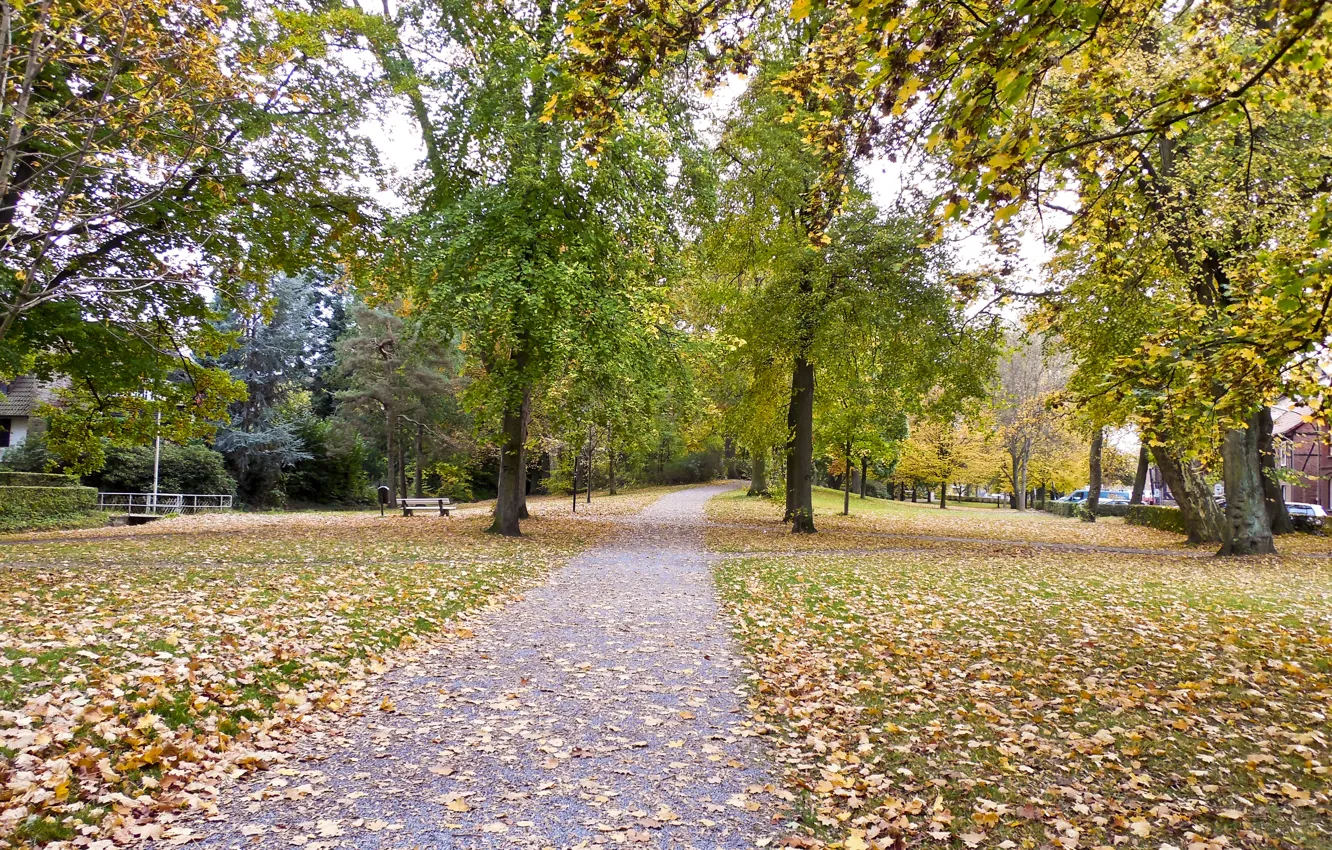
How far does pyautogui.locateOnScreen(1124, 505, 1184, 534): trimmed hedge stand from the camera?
944 inches

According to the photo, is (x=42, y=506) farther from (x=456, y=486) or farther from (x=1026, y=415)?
(x=1026, y=415)

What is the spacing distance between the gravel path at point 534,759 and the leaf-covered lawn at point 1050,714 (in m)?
0.50

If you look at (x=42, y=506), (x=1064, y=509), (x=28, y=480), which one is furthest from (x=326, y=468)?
(x=1064, y=509)

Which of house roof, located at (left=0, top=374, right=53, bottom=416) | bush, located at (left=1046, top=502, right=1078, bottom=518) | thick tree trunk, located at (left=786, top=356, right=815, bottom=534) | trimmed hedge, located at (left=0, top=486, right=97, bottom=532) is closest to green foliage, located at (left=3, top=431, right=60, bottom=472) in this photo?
trimmed hedge, located at (left=0, top=486, right=97, bottom=532)

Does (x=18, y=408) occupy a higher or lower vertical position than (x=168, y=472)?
higher

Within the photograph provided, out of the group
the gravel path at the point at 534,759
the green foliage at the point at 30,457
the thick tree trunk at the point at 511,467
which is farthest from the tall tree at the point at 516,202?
the green foliage at the point at 30,457

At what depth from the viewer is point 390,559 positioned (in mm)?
11227

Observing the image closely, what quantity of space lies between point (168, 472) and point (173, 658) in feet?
92.3

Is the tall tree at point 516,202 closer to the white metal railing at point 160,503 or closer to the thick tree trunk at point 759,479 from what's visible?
the white metal railing at point 160,503

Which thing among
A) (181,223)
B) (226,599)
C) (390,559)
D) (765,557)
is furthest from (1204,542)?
(181,223)

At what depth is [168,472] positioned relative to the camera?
1094 inches

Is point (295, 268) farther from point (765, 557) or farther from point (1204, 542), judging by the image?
point (1204, 542)

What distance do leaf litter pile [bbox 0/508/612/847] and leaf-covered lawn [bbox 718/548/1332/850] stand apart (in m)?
3.35

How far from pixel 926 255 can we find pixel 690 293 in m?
7.34
